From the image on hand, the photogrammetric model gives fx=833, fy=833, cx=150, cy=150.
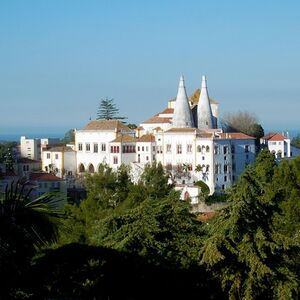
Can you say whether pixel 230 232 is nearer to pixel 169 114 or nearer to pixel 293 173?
pixel 293 173

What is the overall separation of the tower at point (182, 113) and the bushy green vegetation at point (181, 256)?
4778 centimetres

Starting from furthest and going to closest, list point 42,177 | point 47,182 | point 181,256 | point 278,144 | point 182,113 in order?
1. point 278,144
2. point 182,113
3. point 42,177
4. point 47,182
5. point 181,256

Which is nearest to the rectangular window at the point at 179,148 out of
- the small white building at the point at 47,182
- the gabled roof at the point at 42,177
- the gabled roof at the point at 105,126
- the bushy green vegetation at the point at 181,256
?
the gabled roof at the point at 105,126

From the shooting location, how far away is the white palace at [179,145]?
2596 inches

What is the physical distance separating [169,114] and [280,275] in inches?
2271

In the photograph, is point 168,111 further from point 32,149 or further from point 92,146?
point 32,149

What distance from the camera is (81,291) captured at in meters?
13.0

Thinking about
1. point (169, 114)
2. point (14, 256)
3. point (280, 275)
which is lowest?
point (280, 275)

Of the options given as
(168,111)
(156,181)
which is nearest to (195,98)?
(168,111)

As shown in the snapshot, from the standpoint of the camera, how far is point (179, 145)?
6769 centimetres

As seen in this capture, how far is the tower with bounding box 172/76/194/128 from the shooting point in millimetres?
72188

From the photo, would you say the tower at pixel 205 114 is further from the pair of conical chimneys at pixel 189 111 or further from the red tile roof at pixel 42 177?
the red tile roof at pixel 42 177

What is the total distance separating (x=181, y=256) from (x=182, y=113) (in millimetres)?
52916

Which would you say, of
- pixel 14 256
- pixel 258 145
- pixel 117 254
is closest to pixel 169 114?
pixel 258 145
